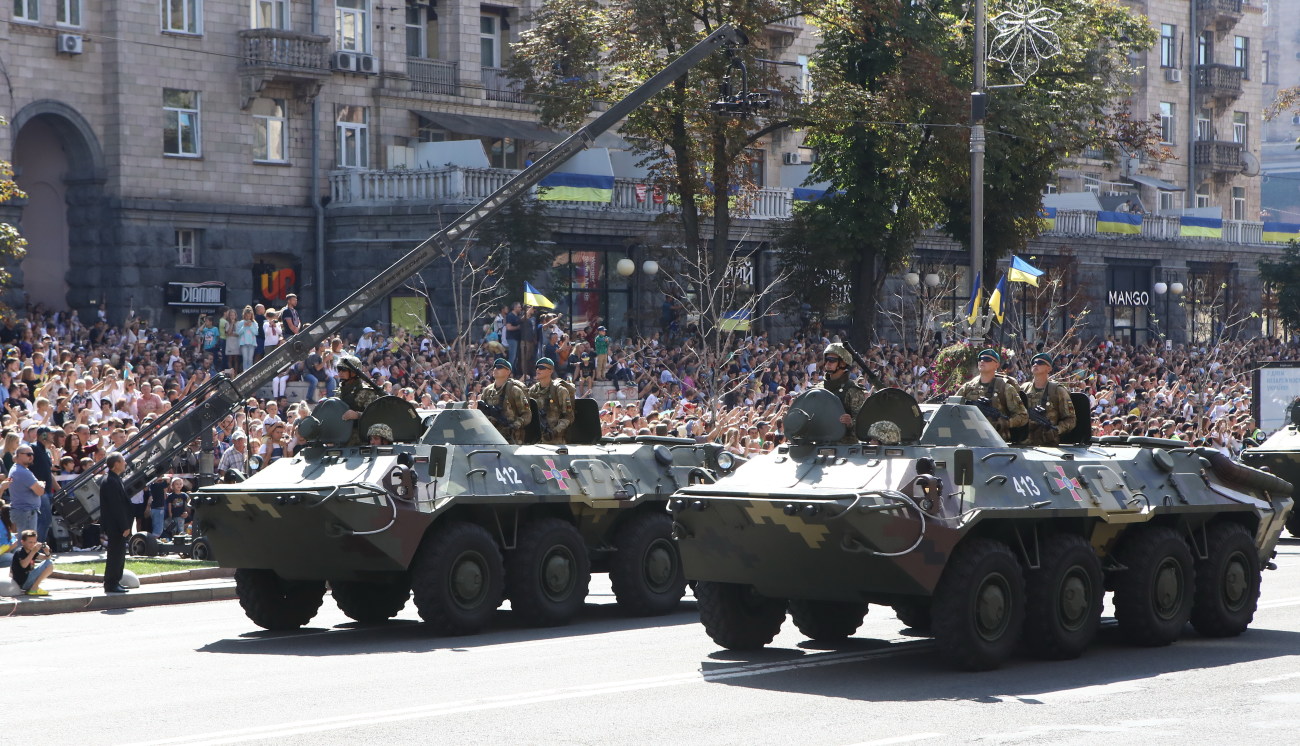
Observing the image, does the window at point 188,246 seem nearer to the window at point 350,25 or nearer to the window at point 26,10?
the window at point 26,10

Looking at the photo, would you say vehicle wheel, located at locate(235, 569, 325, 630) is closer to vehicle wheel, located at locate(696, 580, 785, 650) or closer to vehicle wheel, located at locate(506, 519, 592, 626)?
vehicle wheel, located at locate(506, 519, 592, 626)

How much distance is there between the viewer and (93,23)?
39.2m

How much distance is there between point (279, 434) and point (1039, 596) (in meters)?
12.1

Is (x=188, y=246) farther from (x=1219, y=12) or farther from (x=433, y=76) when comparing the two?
(x=1219, y=12)

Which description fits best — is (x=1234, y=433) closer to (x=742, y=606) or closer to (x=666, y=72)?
(x=666, y=72)

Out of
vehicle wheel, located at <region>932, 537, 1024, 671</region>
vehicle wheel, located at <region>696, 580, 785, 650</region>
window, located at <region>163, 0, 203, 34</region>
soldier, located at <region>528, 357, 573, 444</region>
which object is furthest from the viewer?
window, located at <region>163, 0, 203, 34</region>

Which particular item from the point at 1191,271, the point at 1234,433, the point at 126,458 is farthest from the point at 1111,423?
the point at 1191,271

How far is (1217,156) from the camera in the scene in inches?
2689

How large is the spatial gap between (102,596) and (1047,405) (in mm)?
9748

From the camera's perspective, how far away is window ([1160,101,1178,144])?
67625 millimetres

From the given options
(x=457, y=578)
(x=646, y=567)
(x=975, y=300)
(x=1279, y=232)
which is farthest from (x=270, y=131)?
(x=1279, y=232)

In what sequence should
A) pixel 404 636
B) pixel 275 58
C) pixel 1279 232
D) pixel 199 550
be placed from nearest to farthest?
pixel 404 636, pixel 199 550, pixel 275 58, pixel 1279 232

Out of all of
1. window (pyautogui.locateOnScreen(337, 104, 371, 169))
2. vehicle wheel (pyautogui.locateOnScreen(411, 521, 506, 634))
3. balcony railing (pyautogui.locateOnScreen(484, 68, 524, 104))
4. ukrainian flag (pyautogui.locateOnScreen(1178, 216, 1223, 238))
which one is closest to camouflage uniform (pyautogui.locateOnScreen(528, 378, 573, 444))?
vehicle wheel (pyautogui.locateOnScreen(411, 521, 506, 634))

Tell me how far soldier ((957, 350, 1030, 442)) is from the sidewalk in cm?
904
